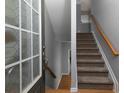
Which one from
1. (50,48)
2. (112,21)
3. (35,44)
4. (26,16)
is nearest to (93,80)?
(112,21)

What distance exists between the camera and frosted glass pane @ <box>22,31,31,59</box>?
1744 millimetres

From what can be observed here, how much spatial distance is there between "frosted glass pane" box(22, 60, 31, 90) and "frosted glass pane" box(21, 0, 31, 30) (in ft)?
1.46

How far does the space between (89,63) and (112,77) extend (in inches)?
36.1

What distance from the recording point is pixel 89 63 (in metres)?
4.44

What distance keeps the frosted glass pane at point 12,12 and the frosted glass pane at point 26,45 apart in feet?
0.87

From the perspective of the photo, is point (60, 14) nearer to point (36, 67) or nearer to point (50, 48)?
point (50, 48)

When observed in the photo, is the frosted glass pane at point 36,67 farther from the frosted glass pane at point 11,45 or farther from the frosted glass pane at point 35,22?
the frosted glass pane at point 11,45

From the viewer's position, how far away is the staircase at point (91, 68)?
378cm

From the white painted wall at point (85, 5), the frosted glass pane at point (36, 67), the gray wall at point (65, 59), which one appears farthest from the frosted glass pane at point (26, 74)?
the white painted wall at point (85, 5)

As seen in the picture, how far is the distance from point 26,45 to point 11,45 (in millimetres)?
484

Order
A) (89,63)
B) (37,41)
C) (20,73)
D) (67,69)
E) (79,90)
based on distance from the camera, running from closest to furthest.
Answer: (20,73), (37,41), (79,90), (89,63), (67,69)

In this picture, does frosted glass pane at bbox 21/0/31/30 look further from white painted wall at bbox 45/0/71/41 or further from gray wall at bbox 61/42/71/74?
gray wall at bbox 61/42/71/74
